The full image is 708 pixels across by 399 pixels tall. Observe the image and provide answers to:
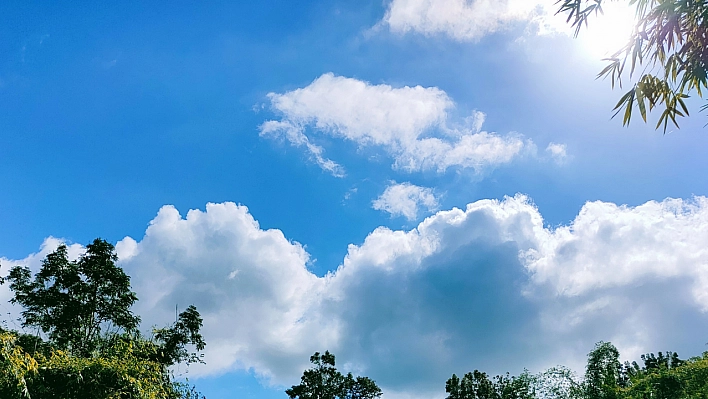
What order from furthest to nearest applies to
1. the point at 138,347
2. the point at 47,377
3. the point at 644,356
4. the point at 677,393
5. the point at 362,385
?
1. the point at 644,356
2. the point at 362,385
3. the point at 677,393
4. the point at 138,347
5. the point at 47,377

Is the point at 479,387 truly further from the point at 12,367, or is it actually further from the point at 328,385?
the point at 12,367

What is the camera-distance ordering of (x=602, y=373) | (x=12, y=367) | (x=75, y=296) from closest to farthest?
(x=12, y=367), (x=75, y=296), (x=602, y=373)

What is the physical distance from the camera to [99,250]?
3023cm

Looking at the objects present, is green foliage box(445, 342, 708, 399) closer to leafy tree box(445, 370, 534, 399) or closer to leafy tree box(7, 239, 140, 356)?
leafy tree box(445, 370, 534, 399)

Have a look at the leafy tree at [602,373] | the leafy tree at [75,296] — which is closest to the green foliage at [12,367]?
the leafy tree at [75,296]

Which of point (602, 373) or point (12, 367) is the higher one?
point (602, 373)

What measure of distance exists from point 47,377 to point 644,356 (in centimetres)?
5778

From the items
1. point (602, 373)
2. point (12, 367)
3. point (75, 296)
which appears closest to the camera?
point (12, 367)

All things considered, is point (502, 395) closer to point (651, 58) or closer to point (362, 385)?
point (362, 385)

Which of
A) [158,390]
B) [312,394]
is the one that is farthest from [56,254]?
[312,394]

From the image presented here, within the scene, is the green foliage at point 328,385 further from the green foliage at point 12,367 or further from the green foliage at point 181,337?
the green foliage at point 12,367

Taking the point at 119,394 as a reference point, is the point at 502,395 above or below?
above

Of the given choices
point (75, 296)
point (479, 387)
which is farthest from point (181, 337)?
point (479, 387)

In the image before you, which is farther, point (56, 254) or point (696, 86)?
point (56, 254)
